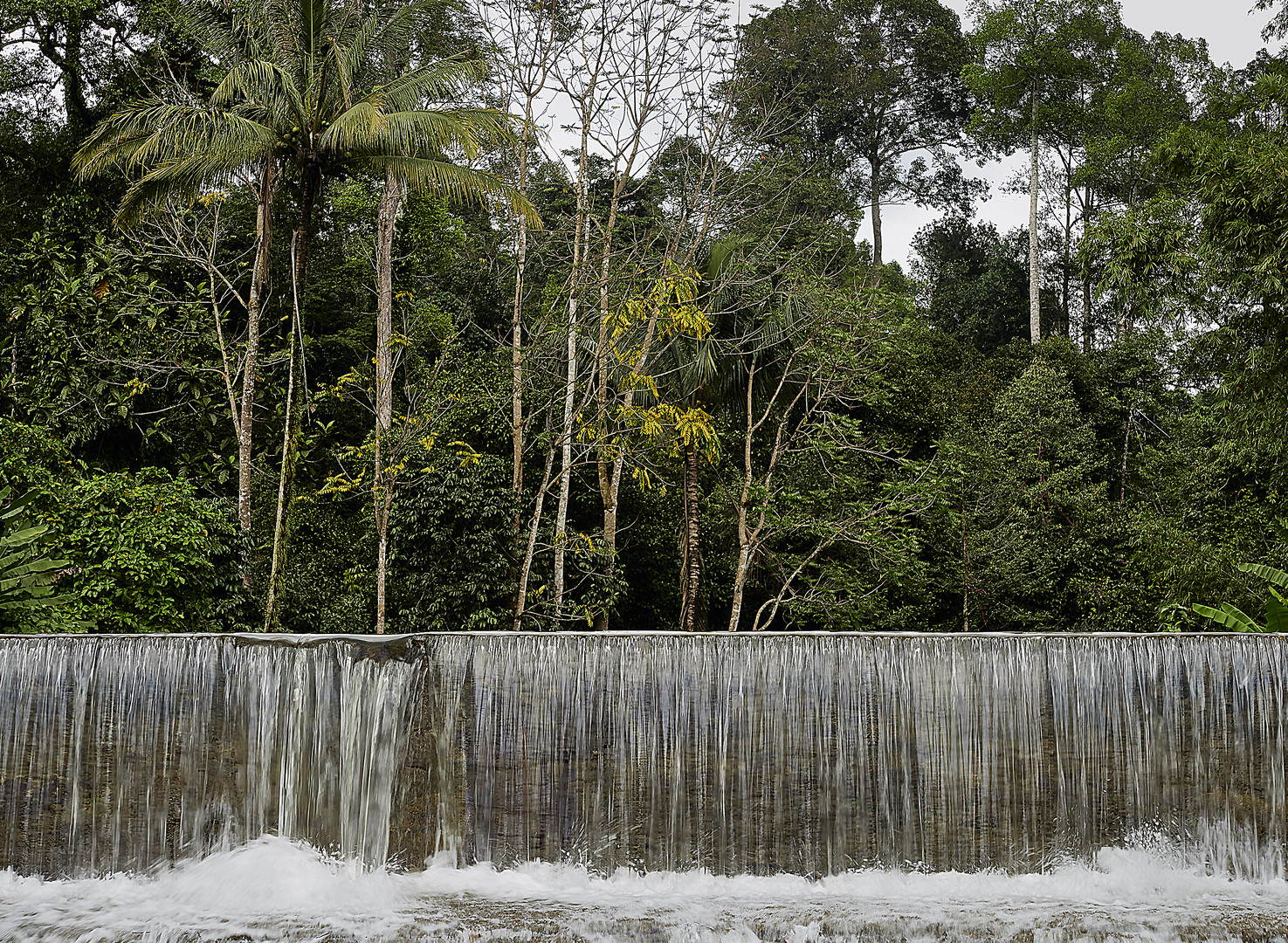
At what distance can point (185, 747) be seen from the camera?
6125mm

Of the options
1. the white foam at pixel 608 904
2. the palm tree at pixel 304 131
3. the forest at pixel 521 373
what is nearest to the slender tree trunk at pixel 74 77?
the forest at pixel 521 373

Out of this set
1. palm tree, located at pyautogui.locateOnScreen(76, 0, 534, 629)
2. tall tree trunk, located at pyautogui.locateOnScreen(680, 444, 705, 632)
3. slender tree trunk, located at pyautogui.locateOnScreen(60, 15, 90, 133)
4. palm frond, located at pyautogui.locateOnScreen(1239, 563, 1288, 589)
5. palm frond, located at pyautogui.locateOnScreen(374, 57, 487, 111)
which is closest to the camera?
palm frond, located at pyautogui.locateOnScreen(1239, 563, 1288, 589)

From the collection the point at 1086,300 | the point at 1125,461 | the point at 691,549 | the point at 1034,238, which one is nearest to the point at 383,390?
the point at 691,549

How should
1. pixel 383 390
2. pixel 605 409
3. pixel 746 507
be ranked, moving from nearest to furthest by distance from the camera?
pixel 605 409
pixel 383 390
pixel 746 507

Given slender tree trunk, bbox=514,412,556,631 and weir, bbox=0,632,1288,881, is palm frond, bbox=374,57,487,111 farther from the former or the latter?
weir, bbox=0,632,1288,881

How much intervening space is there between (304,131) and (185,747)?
24.6ft

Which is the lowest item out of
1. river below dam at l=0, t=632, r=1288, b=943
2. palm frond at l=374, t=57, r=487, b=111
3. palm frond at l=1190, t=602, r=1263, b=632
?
river below dam at l=0, t=632, r=1288, b=943

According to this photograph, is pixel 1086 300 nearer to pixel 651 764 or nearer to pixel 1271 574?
pixel 1271 574

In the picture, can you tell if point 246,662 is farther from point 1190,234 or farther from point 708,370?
point 1190,234

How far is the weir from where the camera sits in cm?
607

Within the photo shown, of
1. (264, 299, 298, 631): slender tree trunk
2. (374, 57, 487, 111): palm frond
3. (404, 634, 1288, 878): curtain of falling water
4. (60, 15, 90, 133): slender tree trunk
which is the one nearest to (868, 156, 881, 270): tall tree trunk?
(374, 57, 487, 111): palm frond

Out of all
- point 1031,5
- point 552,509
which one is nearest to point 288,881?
point 552,509

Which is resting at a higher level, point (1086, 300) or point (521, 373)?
point (1086, 300)

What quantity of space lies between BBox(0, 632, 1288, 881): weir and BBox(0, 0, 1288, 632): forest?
2.52 metres
